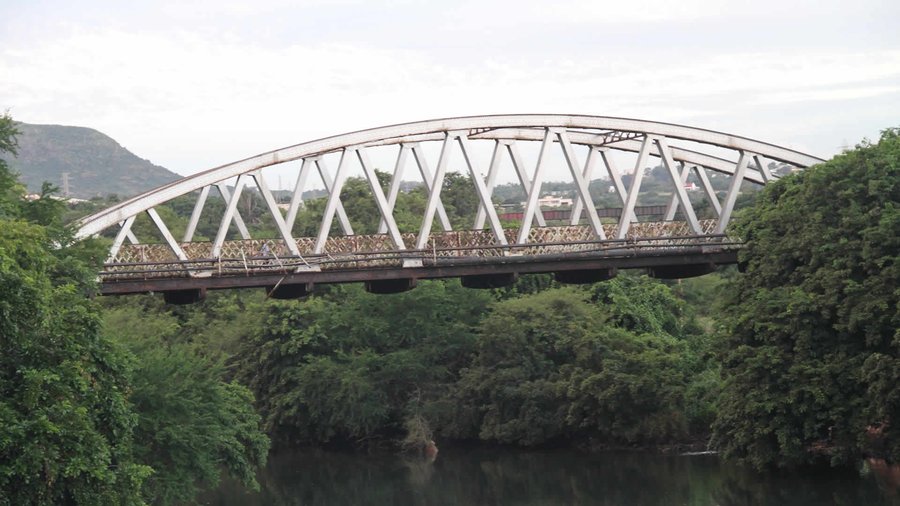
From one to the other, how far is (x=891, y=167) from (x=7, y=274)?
69.9 feet

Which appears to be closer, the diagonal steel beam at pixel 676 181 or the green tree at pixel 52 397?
the green tree at pixel 52 397

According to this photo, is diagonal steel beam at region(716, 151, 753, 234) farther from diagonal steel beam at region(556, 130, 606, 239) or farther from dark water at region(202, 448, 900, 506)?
dark water at region(202, 448, 900, 506)

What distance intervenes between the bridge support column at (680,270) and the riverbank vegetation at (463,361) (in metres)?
0.76

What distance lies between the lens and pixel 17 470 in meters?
20.2

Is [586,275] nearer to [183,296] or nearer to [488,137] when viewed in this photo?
[488,137]

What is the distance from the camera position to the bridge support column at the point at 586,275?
36.0 m

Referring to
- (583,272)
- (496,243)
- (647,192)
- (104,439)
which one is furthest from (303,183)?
(647,192)

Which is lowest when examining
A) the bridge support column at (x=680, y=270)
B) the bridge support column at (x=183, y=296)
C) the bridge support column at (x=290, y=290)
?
the bridge support column at (x=183, y=296)

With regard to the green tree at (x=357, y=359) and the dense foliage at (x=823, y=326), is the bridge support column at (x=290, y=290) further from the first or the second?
the green tree at (x=357, y=359)

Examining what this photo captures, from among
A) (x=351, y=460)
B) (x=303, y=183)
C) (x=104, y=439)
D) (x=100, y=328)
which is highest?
(x=303, y=183)

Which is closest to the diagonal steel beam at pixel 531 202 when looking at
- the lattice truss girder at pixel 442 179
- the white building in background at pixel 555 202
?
the lattice truss girder at pixel 442 179

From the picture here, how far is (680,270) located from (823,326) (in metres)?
5.07

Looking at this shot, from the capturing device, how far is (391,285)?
114 ft

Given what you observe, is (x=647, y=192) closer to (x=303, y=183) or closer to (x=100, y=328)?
(x=303, y=183)
